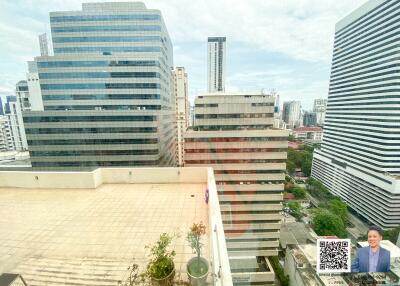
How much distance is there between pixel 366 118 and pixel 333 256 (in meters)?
42.2

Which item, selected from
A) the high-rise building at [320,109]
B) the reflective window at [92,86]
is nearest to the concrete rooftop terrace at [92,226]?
the reflective window at [92,86]

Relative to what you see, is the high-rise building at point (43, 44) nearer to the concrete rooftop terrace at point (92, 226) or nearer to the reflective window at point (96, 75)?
the reflective window at point (96, 75)

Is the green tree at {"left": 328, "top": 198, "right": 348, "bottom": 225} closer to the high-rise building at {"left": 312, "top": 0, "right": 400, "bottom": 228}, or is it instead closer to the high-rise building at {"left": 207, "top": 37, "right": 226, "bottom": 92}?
the high-rise building at {"left": 312, "top": 0, "right": 400, "bottom": 228}

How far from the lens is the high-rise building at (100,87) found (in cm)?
2227

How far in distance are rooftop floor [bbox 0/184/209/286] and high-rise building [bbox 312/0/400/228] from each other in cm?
3397

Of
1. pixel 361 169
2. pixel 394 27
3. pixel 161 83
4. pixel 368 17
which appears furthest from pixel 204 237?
pixel 368 17

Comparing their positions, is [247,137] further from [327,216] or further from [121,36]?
[121,36]

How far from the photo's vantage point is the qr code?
2561 mm

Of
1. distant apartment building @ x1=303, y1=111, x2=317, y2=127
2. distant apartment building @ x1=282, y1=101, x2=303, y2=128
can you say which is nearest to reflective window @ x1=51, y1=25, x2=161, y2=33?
distant apartment building @ x1=282, y1=101, x2=303, y2=128

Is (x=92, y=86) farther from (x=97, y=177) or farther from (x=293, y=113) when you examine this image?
(x=293, y=113)

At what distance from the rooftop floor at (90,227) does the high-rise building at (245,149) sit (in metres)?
13.4

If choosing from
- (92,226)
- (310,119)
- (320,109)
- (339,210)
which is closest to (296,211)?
(339,210)

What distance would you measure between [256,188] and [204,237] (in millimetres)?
17841

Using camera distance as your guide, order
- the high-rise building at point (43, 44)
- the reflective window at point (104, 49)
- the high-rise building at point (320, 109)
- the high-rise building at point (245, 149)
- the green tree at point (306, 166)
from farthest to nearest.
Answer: the high-rise building at point (320, 109) → the green tree at point (306, 166) → the high-rise building at point (43, 44) → the reflective window at point (104, 49) → the high-rise building at point (245, 149)
